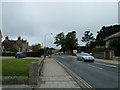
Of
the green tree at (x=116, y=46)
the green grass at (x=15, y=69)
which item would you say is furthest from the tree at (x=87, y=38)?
the green grass at (x=15, y=69)

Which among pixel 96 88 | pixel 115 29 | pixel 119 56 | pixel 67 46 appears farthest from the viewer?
pixel 67 46

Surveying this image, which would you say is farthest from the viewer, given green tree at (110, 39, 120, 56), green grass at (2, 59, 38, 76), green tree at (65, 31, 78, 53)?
green tree at (65, 31, 78, 53)

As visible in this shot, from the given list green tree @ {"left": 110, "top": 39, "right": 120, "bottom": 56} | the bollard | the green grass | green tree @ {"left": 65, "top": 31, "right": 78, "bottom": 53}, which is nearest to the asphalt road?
the bollard

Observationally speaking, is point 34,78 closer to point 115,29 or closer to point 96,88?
point 96,88

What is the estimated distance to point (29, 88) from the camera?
6.72 meters

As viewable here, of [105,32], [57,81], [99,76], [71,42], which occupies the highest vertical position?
[105,32]

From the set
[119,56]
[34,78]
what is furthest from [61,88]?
[119,56]

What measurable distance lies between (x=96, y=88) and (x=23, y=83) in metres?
3.25

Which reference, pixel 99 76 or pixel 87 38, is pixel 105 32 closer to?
pixel 87 38

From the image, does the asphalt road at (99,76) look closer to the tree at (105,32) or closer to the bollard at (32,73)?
the bollard at (32,73)

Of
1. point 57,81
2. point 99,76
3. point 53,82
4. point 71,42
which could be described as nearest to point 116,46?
point 99,76

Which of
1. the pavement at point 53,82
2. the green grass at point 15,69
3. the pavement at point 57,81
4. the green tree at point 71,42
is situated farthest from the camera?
the green tree at point 71,42

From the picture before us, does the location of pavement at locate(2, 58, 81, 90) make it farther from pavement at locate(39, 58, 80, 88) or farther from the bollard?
the bollard

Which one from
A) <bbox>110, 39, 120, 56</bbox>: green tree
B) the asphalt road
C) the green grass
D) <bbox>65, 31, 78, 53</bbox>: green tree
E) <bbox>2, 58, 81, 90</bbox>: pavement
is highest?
<bbox>65, 31, 78, 53</bbox>: green tree
